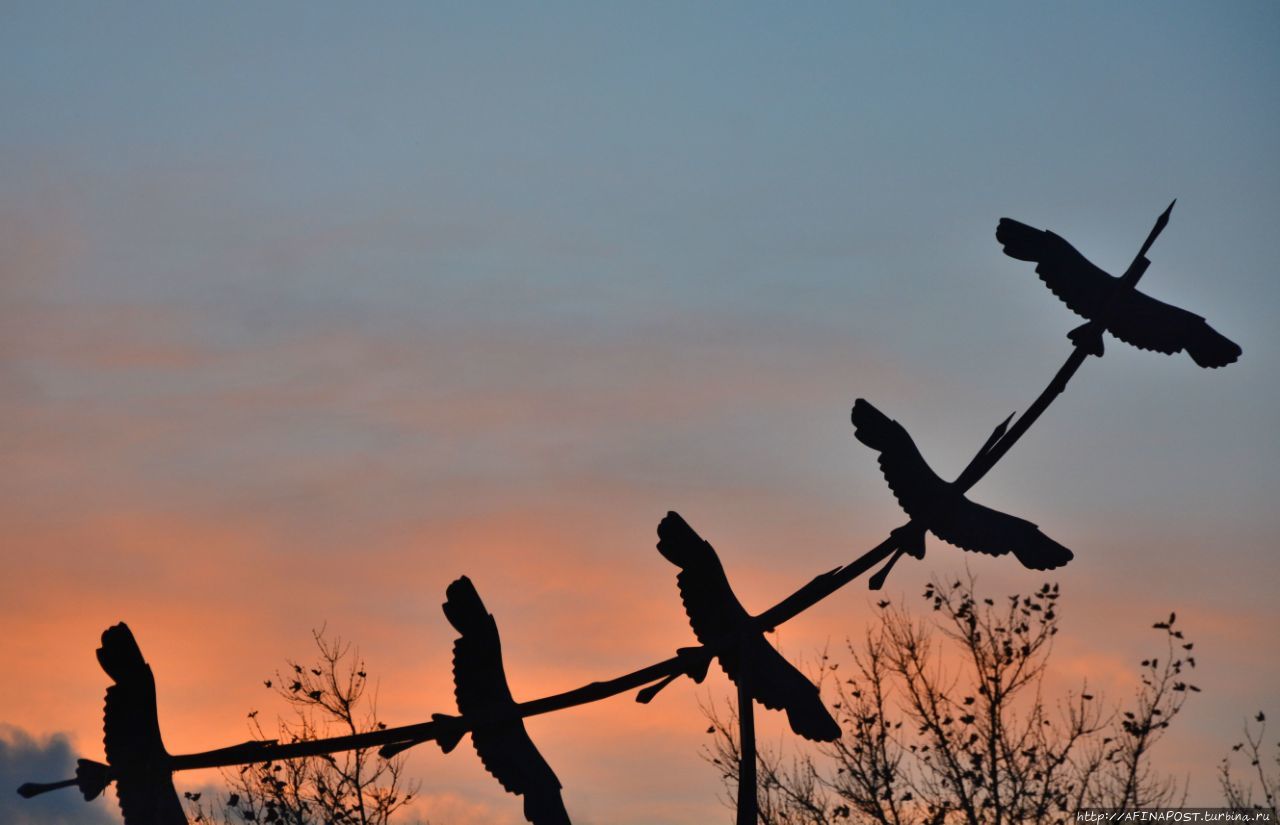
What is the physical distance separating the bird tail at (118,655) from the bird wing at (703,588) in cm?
155

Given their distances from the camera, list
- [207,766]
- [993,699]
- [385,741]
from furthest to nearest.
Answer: [993,699], [207,766], [385,741]

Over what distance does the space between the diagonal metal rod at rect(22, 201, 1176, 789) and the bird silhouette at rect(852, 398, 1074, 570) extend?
Answer: 6 centimetres

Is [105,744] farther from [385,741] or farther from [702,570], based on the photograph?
[702,570]

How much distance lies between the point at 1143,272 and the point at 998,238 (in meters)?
0.40

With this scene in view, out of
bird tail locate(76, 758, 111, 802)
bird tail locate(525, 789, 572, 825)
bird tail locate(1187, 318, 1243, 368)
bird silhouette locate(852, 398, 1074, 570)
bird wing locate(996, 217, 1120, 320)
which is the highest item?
bird wing locate(996, 217, 1120, 320)

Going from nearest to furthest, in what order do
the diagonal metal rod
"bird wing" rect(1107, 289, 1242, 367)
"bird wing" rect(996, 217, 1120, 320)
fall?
the diagonal metal rod < "bird wing" rect(1107, 289, 1242, 367) < "bird wing" rect(996, 217, 1120, 320)

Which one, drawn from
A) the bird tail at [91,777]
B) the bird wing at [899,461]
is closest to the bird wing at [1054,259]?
the bird wing at [899,461]

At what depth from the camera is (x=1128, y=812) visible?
20938 mm

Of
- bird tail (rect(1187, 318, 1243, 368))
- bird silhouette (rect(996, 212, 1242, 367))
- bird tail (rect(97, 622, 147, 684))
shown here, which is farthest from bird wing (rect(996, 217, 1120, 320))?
bird tail (rect(97, 622, 147, 684))

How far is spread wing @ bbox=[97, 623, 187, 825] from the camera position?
3.63 metres

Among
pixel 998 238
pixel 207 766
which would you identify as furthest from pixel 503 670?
pixel 998 238

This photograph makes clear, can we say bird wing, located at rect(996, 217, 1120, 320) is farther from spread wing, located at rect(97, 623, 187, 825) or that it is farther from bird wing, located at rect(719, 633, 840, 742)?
spread wing, located at rect(97, 623, 187, 825)

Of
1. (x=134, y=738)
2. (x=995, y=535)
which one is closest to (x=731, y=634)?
(x=995, y=535)

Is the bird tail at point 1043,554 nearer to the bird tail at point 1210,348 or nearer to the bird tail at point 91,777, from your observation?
the bird tail at point 1210,348
